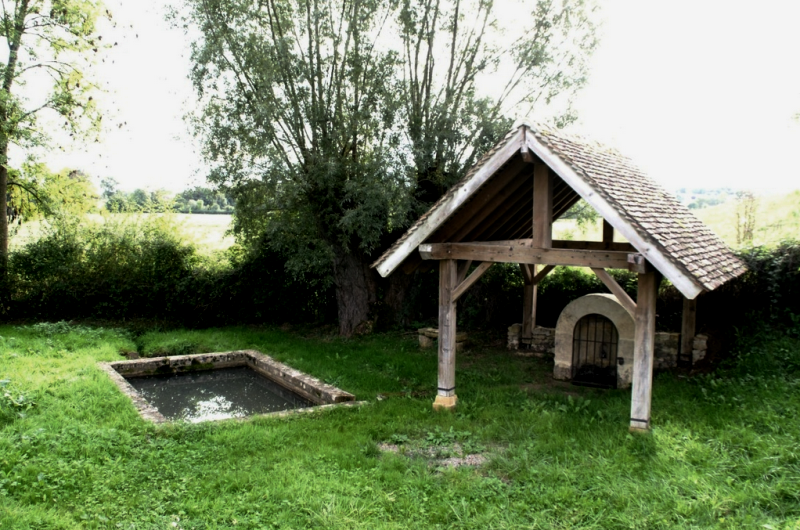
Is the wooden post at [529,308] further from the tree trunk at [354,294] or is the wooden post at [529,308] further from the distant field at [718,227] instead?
the tree trunk at [354,294]

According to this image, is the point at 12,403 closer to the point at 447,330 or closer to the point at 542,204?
the point at 447,330

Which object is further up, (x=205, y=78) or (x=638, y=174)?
(x=205, y=78)

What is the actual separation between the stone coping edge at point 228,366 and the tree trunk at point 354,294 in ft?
8.39

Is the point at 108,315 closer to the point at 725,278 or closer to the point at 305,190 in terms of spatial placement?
the point at 305,190

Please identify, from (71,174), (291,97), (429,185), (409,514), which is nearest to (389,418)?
(409,514)

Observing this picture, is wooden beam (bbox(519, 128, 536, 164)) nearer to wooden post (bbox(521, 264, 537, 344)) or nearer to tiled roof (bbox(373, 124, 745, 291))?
tiled roof (bbox(373, 124, 745, 291))

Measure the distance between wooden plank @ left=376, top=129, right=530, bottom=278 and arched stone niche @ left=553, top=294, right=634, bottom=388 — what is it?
3344 mm

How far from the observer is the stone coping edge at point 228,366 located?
8.66 metres

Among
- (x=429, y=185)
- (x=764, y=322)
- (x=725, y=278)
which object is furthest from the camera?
(x=429, y=185)

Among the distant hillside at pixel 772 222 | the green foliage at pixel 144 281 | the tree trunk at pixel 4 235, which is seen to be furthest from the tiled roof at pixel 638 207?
the tree trunk at pixel 4 235

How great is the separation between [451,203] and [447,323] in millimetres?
1723

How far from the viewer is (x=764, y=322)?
10.4 metres

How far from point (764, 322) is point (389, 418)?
23.7ft

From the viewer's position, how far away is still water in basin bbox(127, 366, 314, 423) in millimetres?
9367
